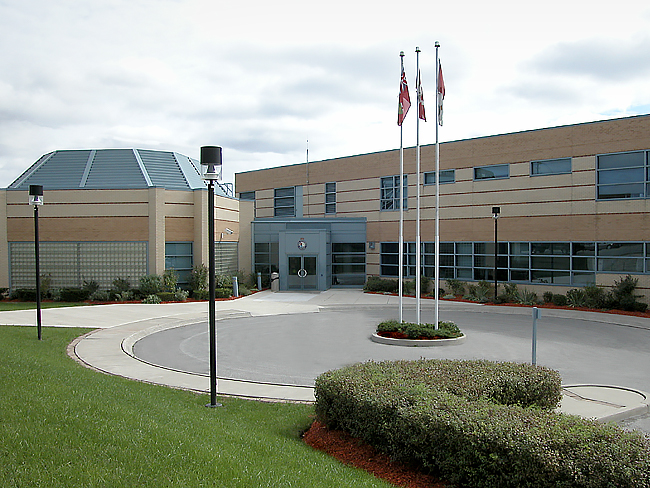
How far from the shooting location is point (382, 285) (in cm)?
3353

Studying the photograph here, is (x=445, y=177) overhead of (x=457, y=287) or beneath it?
overhead

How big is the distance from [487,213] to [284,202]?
58.6 ft

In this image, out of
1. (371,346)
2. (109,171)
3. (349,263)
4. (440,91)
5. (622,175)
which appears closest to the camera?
(371,346)

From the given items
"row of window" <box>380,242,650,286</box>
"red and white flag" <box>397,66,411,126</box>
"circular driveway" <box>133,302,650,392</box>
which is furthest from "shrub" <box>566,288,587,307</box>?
"red and white flag" <box>397,66,411,126</box>

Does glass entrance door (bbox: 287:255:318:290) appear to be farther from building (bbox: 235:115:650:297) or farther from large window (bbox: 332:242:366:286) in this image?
large window (bbox: 332:242:366:286)

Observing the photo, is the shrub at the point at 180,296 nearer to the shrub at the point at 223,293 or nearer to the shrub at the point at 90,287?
the shrub at the point at 223,293

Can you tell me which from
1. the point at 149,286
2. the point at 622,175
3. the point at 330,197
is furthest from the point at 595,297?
the point at 149,286

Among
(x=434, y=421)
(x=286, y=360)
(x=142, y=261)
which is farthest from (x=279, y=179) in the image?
(x=434, y=421)

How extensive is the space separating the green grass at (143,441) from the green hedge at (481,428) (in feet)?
2.27

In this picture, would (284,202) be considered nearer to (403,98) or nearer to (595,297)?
(595,297)

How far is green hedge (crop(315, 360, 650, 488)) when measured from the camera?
217 inches

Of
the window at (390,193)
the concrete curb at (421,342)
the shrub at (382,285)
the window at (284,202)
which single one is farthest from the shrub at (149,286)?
the window at (284,202)

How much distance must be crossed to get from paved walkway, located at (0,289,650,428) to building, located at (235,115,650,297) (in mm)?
3317

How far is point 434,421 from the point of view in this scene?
6.41 metres
